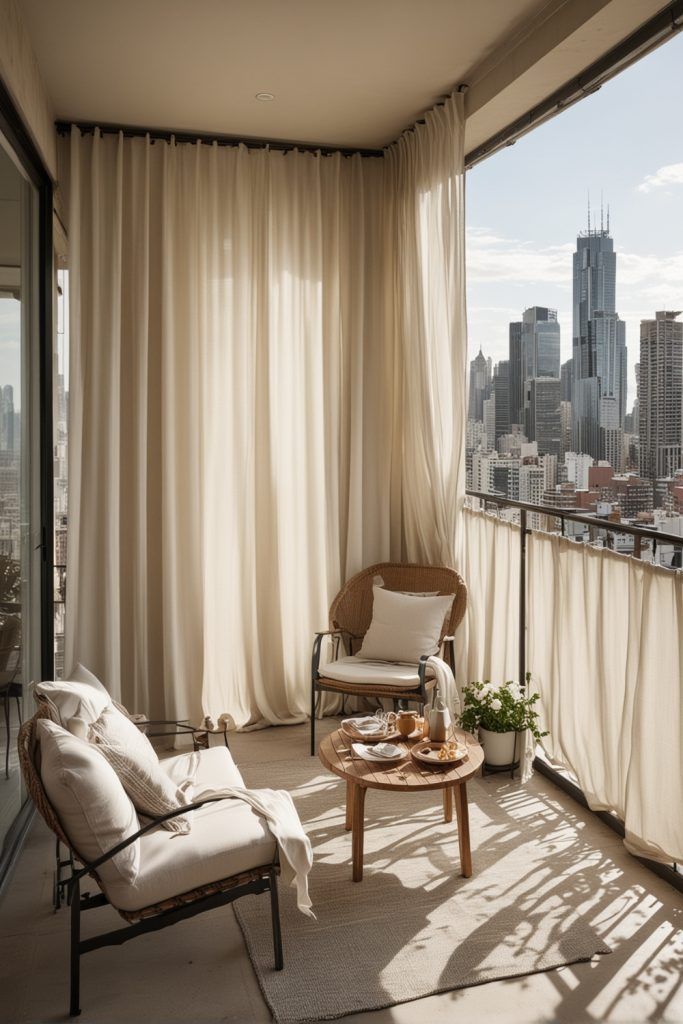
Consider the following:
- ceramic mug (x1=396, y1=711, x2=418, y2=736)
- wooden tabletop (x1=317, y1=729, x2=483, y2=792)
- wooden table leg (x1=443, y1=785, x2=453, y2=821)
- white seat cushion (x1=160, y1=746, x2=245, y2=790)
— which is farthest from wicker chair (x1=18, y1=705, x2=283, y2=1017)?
wooden table leg (x1=443, y1=785, x2=453, y2=821)

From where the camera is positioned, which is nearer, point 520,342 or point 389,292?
point 520,342

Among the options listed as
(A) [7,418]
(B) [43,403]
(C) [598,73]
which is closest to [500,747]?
(A) [7,418]

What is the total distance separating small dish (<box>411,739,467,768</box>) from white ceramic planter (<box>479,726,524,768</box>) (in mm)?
766

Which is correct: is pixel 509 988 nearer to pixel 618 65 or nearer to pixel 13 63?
pixel 618 65

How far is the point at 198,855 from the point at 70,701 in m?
0.63

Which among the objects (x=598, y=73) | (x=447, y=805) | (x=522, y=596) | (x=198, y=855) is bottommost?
(x=447, y=805)

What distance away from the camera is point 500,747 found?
3949mm

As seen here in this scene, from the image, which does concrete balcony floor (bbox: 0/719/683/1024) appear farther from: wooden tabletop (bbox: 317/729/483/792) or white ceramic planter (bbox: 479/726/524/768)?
white ceramic planter (bbox: 479/726/524/768)

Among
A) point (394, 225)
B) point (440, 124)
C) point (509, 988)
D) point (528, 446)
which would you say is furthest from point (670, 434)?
point (394, 225)

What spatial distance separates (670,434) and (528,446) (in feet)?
3.62

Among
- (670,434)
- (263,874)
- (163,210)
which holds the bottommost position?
(263,874)

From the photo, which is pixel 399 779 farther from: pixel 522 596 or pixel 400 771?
pixel 522 596

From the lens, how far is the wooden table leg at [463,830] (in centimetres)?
301

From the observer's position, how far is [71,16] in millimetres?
3248
